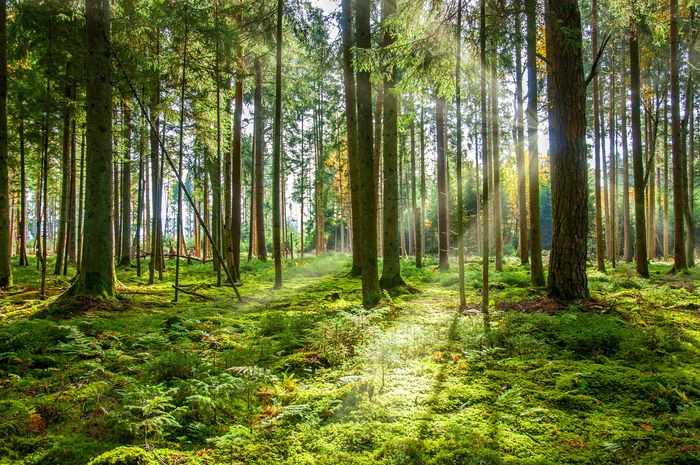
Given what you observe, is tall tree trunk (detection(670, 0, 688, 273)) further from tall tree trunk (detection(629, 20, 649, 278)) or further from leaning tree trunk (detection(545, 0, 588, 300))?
leaning tree trunk (detection(545, 0, 588, 300))

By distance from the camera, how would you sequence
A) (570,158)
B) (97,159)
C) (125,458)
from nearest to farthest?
(125,458) → (570,158) → (97,159)

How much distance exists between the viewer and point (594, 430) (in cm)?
284

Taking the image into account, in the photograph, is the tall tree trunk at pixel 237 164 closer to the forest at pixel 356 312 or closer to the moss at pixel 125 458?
the forest at pixel 356 312

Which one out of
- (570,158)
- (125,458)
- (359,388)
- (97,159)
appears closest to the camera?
(125,458)

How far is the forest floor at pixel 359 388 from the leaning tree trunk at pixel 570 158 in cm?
76

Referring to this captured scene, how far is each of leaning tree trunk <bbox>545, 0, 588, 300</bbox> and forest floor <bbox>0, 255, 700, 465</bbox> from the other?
76 cm

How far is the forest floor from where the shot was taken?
2.67 meters

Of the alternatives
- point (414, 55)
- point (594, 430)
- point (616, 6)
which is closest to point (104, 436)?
point (594, 430)

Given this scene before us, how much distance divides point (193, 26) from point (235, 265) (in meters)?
7.08

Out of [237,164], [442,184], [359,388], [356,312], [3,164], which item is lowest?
[359,388]

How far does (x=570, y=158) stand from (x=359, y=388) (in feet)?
18.9

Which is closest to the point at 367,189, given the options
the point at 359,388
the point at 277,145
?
the point at 277,145

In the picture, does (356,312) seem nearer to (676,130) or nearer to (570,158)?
(570,158)

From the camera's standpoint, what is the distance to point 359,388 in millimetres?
3740
